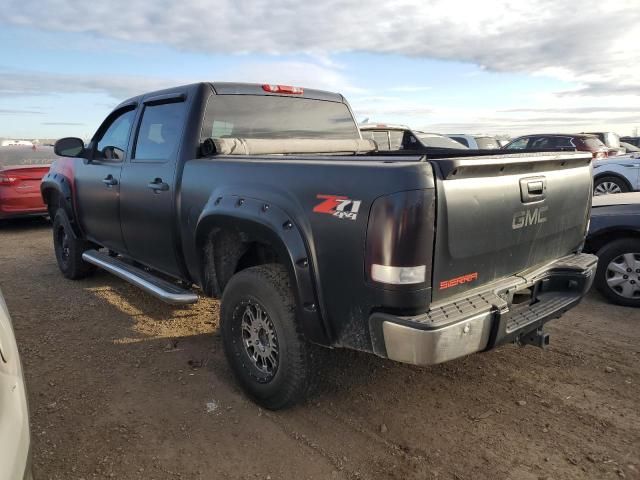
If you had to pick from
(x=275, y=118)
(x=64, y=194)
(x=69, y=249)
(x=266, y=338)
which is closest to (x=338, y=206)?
(x=266, y=338)

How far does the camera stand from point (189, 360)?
3855 millimetres

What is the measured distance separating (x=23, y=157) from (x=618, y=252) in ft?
32.6

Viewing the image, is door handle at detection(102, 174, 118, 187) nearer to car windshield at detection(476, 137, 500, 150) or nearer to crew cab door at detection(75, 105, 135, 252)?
crew cab door at detection(75, 105, 135, 252)

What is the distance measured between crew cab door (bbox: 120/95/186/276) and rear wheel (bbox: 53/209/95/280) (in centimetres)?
151

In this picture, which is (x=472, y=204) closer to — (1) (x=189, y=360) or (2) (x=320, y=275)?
(2) (x=320, y=275)

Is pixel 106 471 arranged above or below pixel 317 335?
below

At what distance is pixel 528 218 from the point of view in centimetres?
282

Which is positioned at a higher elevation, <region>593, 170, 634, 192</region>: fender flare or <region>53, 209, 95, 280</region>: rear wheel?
<region>593, 170, 634, 192</region>: fender flare

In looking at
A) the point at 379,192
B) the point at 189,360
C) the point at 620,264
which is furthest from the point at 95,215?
the point at 620,264

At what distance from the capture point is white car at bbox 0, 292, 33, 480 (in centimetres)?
150

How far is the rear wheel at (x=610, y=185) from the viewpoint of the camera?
10.0 meters

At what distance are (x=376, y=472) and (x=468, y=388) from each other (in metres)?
1.08

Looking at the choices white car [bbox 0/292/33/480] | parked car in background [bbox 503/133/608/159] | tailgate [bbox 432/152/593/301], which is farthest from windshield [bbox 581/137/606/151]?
white car [bbox 0/292/33/480]

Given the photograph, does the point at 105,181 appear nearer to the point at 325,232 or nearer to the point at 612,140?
the point at 325,232
